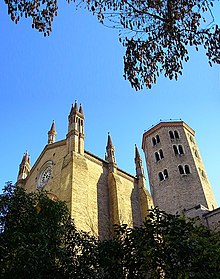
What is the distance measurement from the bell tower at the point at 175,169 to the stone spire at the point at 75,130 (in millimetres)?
10875

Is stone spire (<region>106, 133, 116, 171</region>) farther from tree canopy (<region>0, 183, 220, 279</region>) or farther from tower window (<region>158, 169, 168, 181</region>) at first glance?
tree canopy (<region>0, 183, 220, 279</region>)

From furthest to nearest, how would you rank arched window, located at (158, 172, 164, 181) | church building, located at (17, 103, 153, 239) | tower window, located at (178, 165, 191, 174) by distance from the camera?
arched window, located at (158, 172, 164, 181) → tower window, located at (178, 165, 191, 174) → church building, located at (17, 103, 153, 239)

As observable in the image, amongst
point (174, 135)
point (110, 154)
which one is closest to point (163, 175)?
point (174, 135)

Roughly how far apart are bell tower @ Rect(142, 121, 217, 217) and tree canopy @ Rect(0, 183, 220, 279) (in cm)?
1591

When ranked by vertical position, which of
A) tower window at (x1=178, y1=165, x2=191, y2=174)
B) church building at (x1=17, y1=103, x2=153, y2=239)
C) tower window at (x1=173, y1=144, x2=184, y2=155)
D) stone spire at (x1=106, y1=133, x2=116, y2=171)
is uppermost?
tower window at (x1=173, y1=144, x2=184, y2=155)

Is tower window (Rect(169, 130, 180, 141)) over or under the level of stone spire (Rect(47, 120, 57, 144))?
over

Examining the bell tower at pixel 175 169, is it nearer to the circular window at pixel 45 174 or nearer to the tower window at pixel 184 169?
the tower window at pixel 184 169

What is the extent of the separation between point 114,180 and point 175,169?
1191 cm

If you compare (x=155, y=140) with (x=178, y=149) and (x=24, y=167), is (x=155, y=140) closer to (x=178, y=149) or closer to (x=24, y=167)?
(x=178, y=149)

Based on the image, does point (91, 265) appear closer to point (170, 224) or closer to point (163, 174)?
point (170, 224)

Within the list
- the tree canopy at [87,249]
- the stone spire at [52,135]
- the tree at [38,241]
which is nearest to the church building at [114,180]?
the stone spire at [52,135]

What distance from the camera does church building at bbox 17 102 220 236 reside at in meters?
17.9

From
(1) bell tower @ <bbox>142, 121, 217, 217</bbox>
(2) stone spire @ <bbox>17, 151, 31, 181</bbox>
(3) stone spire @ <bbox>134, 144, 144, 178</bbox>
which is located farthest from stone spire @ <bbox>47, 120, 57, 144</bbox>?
(1) bell tower @ <bbox>142, 121, 217, 217</bbox>

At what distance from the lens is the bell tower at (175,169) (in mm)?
28016
